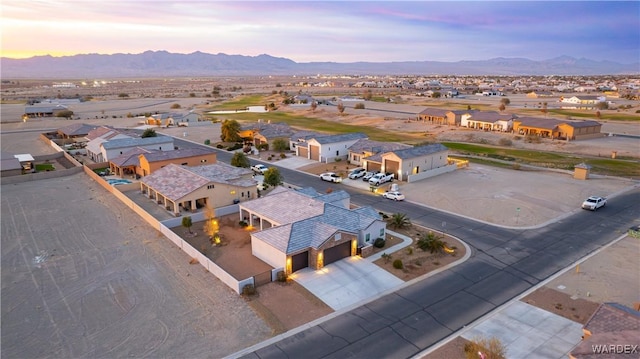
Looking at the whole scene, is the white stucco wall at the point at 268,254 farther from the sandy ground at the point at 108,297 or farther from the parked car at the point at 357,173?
the parked car at the point at 357,173

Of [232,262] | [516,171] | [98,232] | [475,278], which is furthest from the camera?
[516,171]

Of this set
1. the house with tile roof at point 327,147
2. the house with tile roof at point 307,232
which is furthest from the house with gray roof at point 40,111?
the house with tile roof at point 307,232

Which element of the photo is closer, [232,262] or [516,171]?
[232,262]

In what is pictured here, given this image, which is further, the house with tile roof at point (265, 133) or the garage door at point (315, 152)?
the house with tile roof at point (265, 133)

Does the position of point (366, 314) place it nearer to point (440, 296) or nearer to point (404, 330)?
point (404, 330)

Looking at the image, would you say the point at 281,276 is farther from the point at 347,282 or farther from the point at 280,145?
the point at 280,145

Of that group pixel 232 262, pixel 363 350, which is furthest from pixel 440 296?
pixel 232 262

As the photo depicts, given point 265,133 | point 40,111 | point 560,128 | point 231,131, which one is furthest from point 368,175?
point 40,111
